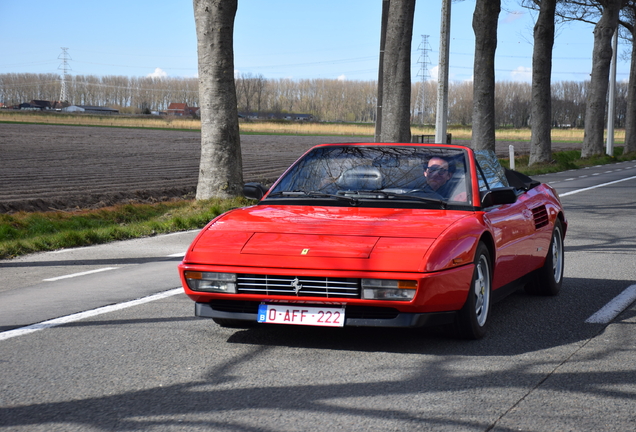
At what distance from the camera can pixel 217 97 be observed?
15.1m

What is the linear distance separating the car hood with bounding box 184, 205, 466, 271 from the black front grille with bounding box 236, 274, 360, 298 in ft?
0.26

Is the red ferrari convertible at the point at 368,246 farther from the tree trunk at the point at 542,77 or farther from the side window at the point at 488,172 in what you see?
the tree trunk at the point at 542,77

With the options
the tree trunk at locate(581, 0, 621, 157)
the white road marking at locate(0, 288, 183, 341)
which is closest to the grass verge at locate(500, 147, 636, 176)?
the tree trunk at locate(581, 0, 621, 157)

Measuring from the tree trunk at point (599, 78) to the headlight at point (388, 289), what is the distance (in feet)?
122

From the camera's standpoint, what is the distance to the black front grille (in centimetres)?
498

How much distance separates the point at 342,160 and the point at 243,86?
194141 millimetres

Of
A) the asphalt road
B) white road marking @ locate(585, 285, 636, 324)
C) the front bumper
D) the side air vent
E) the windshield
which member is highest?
the windshield

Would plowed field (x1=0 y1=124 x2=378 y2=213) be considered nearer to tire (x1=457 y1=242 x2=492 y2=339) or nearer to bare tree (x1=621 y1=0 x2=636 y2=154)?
tire (x1=457 y1=242 x2=492 y2=339)

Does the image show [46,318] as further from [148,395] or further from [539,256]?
[539,256]

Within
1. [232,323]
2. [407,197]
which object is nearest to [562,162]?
[407,197]

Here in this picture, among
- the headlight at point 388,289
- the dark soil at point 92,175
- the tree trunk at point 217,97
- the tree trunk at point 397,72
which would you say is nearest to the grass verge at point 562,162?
the tree trunk at point 397,72

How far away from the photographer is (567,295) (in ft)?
24.2

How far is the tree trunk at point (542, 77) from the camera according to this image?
31.3 metres

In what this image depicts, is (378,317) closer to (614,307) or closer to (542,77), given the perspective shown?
(614,307)
